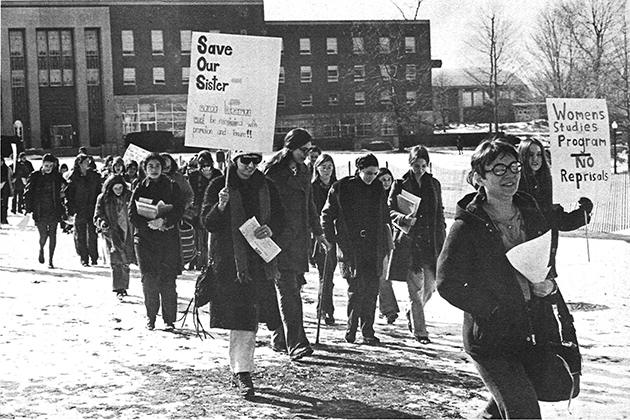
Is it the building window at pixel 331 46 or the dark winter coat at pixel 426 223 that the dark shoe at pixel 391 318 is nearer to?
the dark winter coat at pixel 426 223

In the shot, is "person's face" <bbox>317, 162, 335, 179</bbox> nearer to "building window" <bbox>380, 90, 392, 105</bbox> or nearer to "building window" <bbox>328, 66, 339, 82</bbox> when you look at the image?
"building window" <bbox>380, 90, 392, 105</bbox>

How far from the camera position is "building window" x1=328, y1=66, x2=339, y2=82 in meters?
75.9

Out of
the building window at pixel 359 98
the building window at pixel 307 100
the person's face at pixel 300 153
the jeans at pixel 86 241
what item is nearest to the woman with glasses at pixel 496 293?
the person's face at pixel 300 153

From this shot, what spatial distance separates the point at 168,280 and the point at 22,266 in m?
6.66

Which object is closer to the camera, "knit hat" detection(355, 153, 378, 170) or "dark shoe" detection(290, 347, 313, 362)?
"dark shoe" detection(290, 347, 313, 362)

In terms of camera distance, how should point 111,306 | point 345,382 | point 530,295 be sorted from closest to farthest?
1. point 530,295
2. point 345,382
3. point 111,306

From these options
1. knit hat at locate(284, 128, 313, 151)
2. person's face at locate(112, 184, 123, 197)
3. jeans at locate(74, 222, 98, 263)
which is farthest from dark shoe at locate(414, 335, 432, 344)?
jeans at locate(74, 222, 98, 263)

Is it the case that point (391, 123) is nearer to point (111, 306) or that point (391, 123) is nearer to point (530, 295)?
point (111, 306)

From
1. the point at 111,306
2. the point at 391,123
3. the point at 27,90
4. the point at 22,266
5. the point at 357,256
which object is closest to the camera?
the point at 357,256

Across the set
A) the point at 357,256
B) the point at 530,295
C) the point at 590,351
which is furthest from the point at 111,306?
the point at 530,295

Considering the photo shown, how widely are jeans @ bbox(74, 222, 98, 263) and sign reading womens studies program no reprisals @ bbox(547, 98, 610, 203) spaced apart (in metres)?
8.30

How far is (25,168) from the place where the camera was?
28.1m

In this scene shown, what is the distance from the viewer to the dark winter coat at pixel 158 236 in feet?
31.4

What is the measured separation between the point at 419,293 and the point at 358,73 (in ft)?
220
